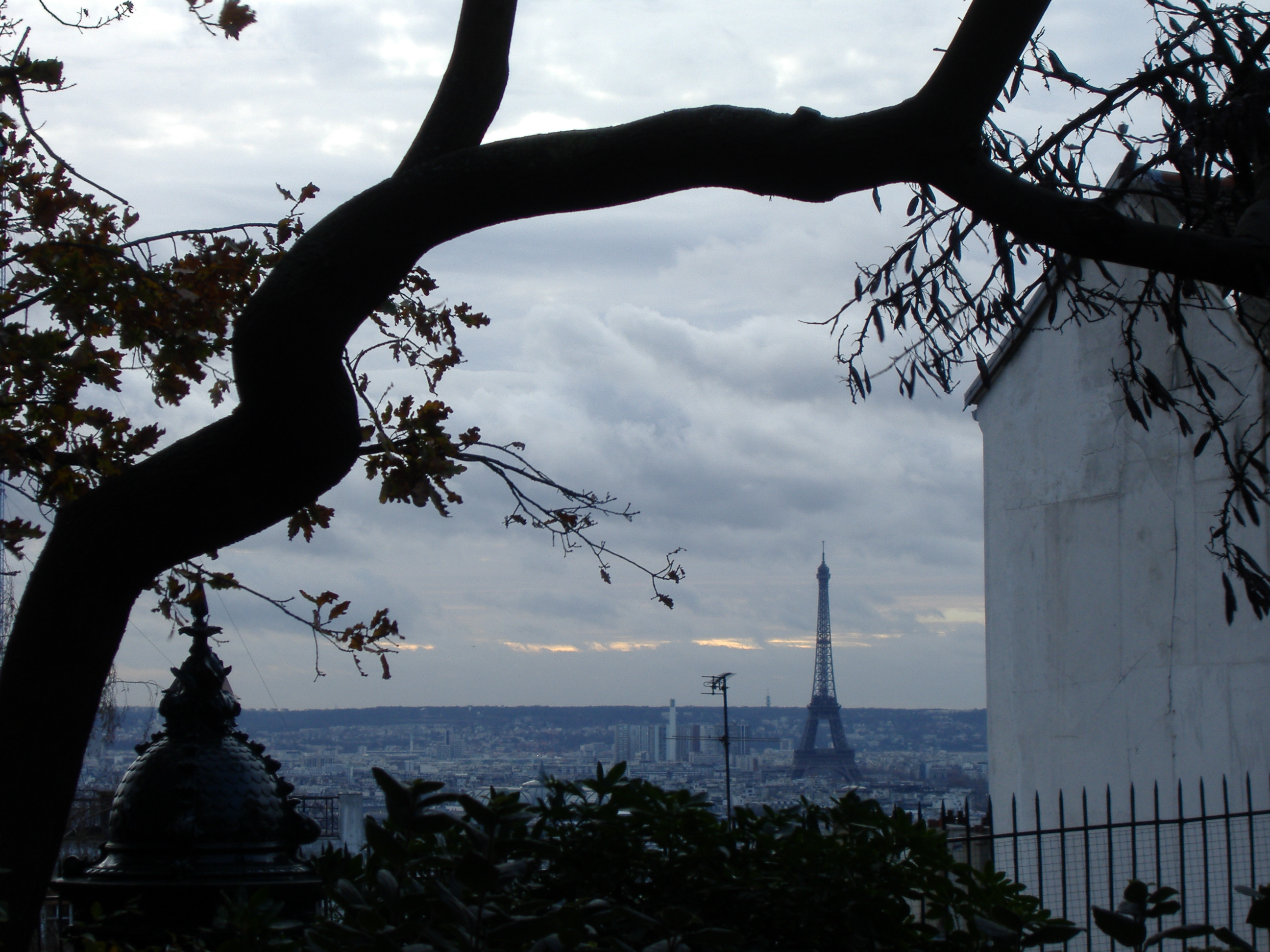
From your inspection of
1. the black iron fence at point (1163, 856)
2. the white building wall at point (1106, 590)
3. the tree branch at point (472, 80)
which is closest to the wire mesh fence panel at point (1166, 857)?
the black iron fence at point (1163, 856)

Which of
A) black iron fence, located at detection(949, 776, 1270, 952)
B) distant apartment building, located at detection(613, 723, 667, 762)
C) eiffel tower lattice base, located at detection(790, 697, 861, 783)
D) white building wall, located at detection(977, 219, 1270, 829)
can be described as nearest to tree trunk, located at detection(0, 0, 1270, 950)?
black iron fence, located at detection(949, 776, 1270, 952)

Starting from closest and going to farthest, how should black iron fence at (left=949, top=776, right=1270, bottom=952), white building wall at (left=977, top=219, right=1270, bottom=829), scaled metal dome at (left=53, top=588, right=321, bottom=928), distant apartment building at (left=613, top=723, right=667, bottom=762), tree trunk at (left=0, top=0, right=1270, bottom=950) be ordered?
tree trunk at (left=0, top=0, right=1270, bottom=950) < scaled metal dome at (left=53, top=588, right=321, bottom=928) < black iron fence at (left=949, top=776, right=1270, bottom=952) < white building wall at (left=977, top=219, right=1270, bottom=829) < distant apartment building at (left=613, top=723, right=667, bottom=762)

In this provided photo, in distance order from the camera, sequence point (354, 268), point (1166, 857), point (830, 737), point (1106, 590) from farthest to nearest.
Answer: point (830, 737), point (1106, 590), point (1166, 857), point (354, 268)

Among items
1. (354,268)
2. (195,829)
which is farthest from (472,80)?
(195,829)

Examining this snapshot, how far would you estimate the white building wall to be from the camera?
10797 millimetres

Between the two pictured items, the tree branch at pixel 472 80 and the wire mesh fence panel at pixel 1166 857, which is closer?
the tree branch at pixel 472 80

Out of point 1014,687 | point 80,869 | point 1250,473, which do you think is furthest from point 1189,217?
point 1014,687

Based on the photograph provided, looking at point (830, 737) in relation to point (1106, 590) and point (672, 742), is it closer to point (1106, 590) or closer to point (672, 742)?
point (672, 742)

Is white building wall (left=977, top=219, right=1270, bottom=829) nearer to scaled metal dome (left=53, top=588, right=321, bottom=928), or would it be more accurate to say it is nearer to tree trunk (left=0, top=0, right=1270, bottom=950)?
tree trunk (left=0, top=0, right=1270, bottom=950)

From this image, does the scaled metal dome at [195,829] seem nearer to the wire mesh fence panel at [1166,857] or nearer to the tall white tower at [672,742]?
the wire mesh fence panel at [1166,857]

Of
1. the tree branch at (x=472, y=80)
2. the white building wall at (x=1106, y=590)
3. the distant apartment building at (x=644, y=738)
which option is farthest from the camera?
the distant apartment building at (x=644, y=738)

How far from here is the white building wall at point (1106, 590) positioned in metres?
10.8

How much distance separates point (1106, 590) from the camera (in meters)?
12.4

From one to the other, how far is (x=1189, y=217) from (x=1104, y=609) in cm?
720
